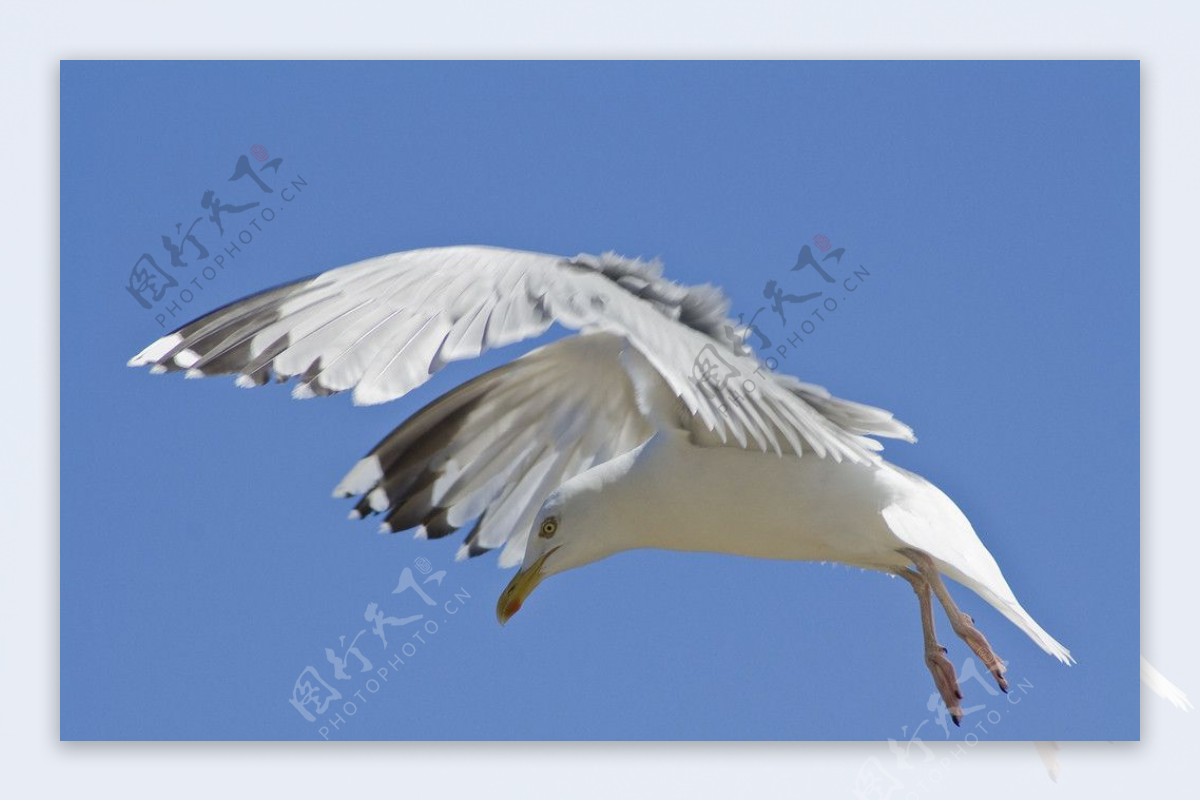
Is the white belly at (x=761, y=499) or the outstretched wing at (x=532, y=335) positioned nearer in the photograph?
the outstretched wing at (x=532, y=335)

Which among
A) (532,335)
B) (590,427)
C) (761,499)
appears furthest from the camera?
(590,427)

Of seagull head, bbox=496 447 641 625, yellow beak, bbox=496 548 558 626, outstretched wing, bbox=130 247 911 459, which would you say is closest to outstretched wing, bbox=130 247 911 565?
outstretched wing, bbox=130 247 911 459

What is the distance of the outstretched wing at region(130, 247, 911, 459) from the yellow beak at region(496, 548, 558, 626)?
35 centimetres

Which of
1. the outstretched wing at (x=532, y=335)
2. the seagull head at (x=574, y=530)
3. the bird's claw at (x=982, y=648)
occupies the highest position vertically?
the outstretched wing at (x=532, y=335)

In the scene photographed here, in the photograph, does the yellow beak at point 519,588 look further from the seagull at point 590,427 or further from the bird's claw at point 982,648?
the bird's claw at point 982,648

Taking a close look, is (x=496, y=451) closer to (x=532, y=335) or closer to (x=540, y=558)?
(x=540, y=558)

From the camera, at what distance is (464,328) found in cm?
160

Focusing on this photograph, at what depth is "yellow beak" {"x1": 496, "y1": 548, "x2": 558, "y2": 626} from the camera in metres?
2.05

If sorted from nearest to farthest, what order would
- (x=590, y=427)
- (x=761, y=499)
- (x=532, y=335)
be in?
(x=532, y=335)
(x=761, y=499)
(x=590, y=427)

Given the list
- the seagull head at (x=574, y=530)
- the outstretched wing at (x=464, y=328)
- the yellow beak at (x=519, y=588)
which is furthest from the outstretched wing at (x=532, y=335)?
the yellow beak at (x=519, y=588)

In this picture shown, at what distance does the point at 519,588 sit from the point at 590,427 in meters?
0.38

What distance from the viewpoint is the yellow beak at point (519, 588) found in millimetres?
2055

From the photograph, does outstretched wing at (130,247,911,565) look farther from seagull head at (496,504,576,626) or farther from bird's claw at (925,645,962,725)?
bird's claw at (925,645,962,725)

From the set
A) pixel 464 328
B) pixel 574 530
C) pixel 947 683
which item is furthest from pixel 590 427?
pixel 464 328
